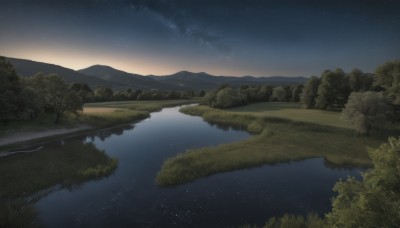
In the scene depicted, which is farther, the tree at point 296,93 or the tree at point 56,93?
the tree at point 296,93

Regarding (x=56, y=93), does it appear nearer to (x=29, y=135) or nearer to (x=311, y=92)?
(x=29, y=135)

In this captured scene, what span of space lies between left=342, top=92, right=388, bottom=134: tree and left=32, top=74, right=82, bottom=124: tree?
2528 inches

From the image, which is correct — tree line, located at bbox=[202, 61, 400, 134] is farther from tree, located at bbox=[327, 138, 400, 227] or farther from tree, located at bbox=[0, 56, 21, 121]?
tree, located at bbox=[0, 56, 21, 121]

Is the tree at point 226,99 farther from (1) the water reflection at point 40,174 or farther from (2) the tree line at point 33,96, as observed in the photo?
(1) the water reflection at point 40,174

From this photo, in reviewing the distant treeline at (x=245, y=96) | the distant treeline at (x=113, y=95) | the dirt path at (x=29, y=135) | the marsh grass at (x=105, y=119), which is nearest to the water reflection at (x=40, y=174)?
the dirt path at (x=29, y=135)

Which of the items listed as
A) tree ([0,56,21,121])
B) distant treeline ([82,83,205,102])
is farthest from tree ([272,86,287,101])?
tree ([0,56,21,121])

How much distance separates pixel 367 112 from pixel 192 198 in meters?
40.8

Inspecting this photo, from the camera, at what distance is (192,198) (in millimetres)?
23125

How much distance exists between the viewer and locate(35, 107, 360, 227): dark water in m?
19.5

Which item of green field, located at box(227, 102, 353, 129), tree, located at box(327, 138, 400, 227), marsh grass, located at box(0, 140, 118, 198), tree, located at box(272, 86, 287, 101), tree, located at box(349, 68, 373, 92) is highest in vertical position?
tree, located at box(349, 68, 373, 92)

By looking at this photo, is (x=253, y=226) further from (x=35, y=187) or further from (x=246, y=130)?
(x=246, y=130)

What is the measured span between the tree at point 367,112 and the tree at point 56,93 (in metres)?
64.2

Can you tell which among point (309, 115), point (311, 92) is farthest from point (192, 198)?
point (311, 92)

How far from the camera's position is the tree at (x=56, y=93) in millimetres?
57344
